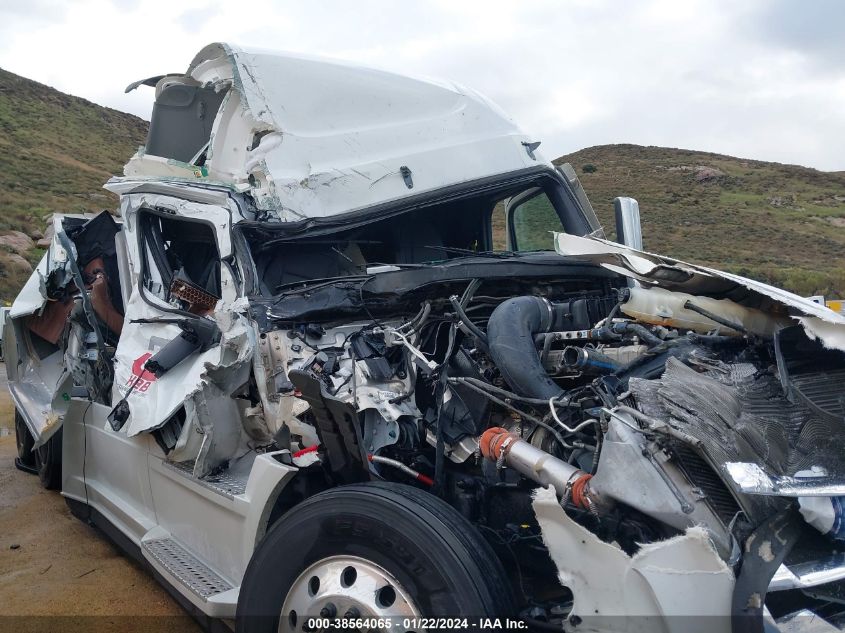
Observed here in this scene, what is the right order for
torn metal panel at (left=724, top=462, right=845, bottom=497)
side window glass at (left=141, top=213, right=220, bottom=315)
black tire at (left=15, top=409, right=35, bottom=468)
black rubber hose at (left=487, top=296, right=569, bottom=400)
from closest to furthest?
torn metal panel at (left=724, top=462, right=845, bottom=497)
black rubber hose at (left=487, top=296, right=569, bottom=400)
side window glass at (left=141, top=213, right=220, bottom=315)
black tire at (left=15, top=409, right=35, bottom=468)

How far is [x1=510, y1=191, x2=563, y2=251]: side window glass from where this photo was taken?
480 cm

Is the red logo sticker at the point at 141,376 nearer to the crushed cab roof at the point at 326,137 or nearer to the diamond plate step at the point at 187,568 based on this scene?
the diamond plate step at the point at 187,568

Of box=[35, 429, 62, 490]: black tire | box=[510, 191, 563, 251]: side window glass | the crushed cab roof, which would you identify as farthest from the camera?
box=[35, 429, 62, 490]: black tire

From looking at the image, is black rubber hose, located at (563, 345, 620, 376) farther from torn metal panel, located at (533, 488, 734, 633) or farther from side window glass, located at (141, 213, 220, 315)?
side window glass, located at (141, 213, 220, 315)

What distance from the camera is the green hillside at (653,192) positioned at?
26.8 metres

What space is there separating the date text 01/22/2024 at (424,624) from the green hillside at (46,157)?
71.5 feet

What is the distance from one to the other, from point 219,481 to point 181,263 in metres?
1.68

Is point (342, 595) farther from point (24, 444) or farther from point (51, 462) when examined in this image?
point (24, 444)

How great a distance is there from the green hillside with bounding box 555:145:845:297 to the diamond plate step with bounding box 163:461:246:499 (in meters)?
19.6

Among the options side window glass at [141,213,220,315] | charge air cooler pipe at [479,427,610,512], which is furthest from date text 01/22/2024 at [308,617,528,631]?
side window glass at [141,213,220,315]

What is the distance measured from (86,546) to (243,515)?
2406mm

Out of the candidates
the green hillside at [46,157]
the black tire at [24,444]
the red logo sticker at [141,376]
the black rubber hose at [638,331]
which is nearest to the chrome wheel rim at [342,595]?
the black rubber hose at [638,331]

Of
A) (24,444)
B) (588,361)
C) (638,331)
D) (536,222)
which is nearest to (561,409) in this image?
(588,361)

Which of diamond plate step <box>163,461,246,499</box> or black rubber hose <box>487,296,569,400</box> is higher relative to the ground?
black rubber hose <box>487,296,569,400</box>
